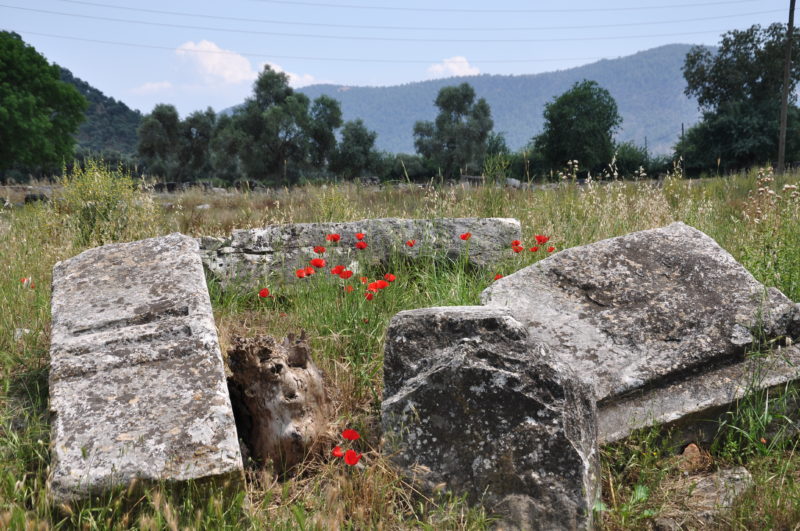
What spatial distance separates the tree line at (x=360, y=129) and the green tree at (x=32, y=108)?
61mm

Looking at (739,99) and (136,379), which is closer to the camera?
(136,379)

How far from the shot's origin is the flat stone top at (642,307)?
125 inches

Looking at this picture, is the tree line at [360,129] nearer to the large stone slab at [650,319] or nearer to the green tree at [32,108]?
the green tree at [32,108]

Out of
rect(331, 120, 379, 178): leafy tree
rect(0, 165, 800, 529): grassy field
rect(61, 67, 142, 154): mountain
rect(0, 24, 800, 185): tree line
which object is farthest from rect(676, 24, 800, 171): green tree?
rect(61, 67, 142, 154): mountain

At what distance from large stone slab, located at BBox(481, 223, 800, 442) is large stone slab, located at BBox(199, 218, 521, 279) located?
141cm

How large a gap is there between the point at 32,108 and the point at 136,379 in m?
32.5

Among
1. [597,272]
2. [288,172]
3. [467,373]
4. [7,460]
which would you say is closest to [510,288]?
[597,272]

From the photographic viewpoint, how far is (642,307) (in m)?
3.46

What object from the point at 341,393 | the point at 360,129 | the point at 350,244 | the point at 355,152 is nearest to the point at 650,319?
the point at 341,393

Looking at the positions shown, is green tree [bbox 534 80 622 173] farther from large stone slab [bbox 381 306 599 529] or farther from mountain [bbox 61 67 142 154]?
mountain [bbox 61 67 142 154]

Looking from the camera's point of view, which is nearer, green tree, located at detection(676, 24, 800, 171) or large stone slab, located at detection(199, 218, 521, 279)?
large stone slab, located at detection(199, 218, 521, 279)

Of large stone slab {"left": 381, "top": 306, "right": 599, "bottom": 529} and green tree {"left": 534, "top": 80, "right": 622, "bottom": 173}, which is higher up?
green tree {"left": 534, "top": 80, "right": 622, "bottom": 173}

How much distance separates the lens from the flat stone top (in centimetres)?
318

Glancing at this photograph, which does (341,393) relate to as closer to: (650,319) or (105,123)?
(650,319)
